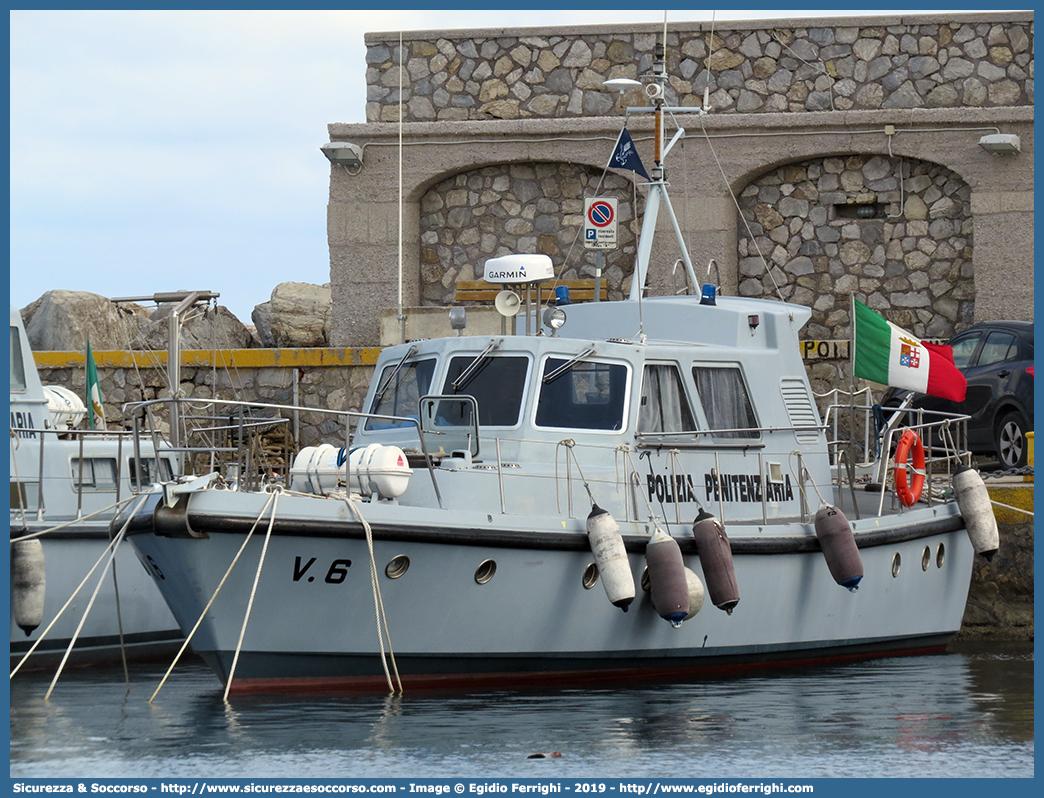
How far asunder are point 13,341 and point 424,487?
16.8 ft

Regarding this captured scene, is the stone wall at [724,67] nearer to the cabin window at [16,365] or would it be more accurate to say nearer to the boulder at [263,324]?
the boulder at [263,324]

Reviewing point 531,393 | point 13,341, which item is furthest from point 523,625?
point 13,341

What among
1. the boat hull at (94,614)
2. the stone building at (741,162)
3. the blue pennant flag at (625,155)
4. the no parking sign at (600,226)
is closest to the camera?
the boat hull at (94,614)

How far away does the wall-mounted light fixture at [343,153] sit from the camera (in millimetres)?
15852

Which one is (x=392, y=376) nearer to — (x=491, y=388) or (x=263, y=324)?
(x=491, y=388)

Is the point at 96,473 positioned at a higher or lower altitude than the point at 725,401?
lower

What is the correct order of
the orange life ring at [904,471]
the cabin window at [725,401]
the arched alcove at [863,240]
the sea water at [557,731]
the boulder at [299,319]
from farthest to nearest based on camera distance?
the boulder at [299,319]
the arched alcove at [863,240]
the orange life ring at [904,471]
the cabin window at [725,401]
the sea water at [557,731]

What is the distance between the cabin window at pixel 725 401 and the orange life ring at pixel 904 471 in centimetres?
130

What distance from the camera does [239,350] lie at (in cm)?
1557

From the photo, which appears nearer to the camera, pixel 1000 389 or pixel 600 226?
pixel 600 226

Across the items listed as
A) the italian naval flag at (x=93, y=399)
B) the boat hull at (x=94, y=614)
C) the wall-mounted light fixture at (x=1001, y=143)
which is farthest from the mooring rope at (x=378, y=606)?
the wall-mounted light fixture at (x=1001, y=143)

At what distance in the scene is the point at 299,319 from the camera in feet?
54.2

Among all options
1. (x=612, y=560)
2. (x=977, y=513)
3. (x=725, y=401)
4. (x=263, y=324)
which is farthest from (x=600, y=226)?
(x=263, y=324)

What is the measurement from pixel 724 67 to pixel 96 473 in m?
8.36
